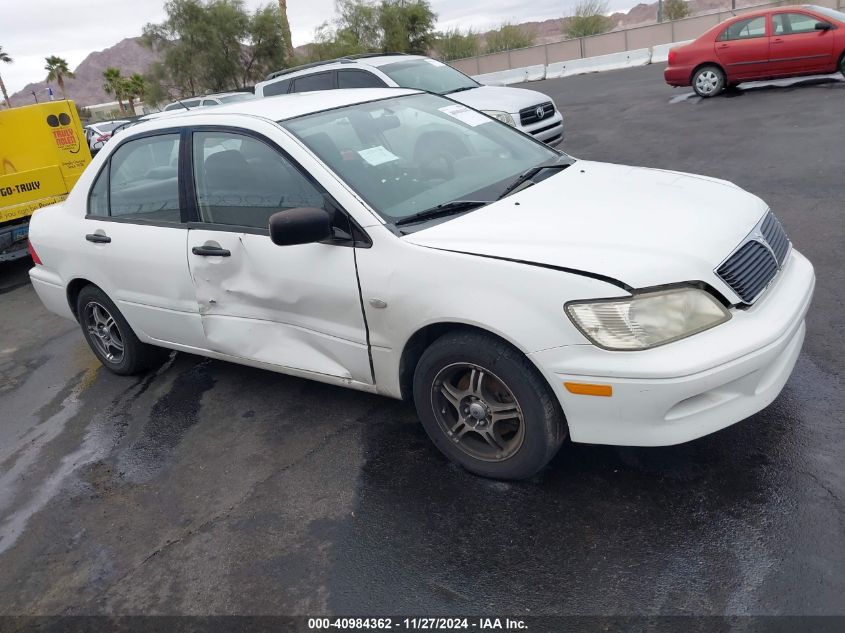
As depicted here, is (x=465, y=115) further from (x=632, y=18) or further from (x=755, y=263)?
(x=632, y=18)

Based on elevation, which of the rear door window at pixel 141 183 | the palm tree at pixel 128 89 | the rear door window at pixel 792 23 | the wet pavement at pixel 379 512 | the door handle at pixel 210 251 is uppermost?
the palm tree at pixel 128 89

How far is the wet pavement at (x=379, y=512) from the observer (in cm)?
268

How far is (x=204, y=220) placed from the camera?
4.07 meters

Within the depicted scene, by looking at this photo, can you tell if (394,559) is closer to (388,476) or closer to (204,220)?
(388,476)

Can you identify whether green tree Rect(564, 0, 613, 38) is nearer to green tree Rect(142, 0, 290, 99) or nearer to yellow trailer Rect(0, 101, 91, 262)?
green tree Rect(142, 0, 290, 99)

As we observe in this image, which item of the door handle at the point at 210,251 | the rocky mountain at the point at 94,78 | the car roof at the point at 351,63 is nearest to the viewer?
the door handle at the point at 210,251

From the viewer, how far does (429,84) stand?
1042 centimetres

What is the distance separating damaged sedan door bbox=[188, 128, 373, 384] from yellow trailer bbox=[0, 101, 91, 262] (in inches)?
234

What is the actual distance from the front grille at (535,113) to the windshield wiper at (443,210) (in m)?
6.20

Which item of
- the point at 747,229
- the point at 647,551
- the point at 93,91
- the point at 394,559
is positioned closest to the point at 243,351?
the point at 394,559

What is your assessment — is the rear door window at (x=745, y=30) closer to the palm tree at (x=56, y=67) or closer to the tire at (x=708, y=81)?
the tire at (x=708, y=81)

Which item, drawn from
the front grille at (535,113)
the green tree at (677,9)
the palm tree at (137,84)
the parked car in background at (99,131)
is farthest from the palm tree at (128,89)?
the front grille at (535,113)

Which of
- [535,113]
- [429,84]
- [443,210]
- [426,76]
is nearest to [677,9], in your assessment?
[426,76]

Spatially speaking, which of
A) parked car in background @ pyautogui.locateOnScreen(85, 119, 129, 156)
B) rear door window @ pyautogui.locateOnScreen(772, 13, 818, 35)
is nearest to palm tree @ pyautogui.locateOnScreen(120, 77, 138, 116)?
parked car in background @ pyautogui.locateOnScreen(85, 119, 129, 156)
